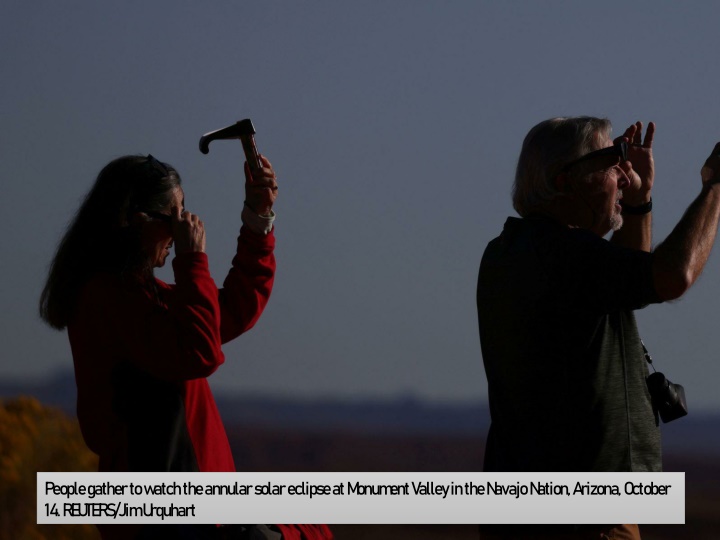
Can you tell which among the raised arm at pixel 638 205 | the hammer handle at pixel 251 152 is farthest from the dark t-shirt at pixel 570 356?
the hammer handle at pixel 251 152

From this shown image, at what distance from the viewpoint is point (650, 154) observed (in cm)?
366

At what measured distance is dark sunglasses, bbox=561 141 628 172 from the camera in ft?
10.7

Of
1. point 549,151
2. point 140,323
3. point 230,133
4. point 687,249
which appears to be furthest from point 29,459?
point 687,249

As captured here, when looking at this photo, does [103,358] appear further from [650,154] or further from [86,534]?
[86,534]

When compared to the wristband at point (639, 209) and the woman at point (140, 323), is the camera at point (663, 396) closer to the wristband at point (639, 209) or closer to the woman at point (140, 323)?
the wristband at point (639, 209)

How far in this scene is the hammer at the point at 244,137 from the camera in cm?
350

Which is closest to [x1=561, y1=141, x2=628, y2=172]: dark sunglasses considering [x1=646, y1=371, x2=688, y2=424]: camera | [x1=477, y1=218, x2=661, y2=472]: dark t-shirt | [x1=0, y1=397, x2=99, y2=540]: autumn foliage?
[x1=477, y1=218, x2=661, y2=472]: dark t-shirt

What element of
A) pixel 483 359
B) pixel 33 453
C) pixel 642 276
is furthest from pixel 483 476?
pixel 33 453

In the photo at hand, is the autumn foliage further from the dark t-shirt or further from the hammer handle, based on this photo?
the dark t-shirt

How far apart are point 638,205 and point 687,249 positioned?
70 cm

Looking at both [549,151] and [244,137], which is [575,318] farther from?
[244,137]

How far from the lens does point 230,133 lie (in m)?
3.51

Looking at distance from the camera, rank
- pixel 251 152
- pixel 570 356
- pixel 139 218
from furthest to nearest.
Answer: pixel 251 152
pixel 139 218
pixel 570 356

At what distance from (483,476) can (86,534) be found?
475 cm
